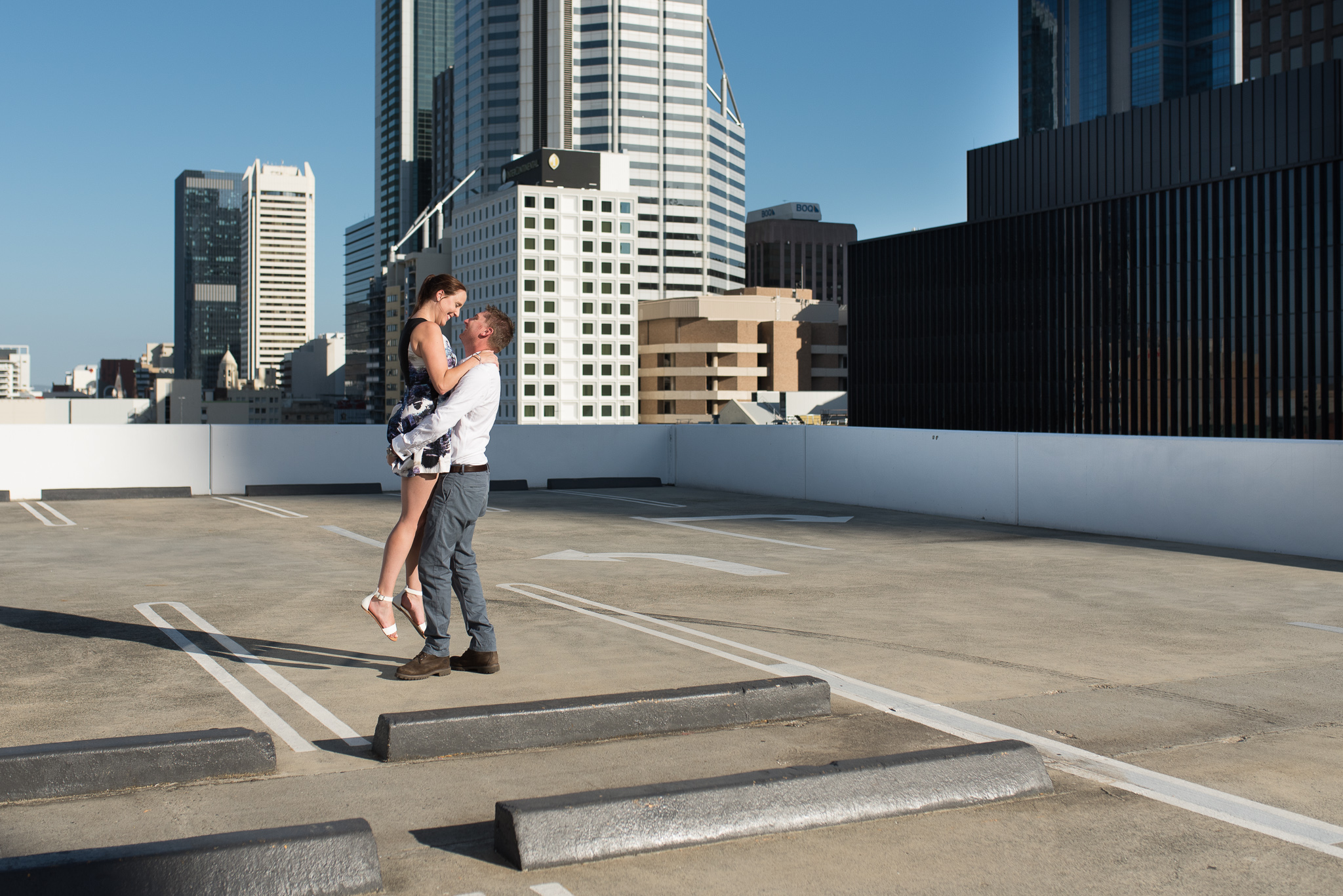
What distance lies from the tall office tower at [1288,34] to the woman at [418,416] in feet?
417

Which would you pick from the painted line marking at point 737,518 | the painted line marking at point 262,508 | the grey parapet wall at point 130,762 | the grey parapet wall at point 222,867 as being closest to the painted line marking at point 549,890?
the grey parapet wall at point 222,867

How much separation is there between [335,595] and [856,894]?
22.2ft

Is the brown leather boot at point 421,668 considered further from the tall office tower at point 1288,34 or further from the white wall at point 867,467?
the tall office tower at point 1288,34

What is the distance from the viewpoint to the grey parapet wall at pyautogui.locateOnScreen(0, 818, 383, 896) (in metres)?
3.03

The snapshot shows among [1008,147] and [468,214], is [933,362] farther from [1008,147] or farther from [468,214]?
[468,214]

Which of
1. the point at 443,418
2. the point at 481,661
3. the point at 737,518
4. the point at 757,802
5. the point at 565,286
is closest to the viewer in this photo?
the point at 757,802

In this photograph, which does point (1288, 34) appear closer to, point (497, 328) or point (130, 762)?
Answer: point (497, 328)

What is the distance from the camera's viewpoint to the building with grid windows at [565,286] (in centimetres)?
17000

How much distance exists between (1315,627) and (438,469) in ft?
20.8

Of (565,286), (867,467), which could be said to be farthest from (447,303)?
(565,286)

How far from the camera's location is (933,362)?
116938mm

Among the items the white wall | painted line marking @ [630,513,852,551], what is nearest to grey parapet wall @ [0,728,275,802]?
painted line marking @ [630,513,852,551]

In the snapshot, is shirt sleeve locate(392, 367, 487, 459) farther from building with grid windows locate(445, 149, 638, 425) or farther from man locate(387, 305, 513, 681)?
building with grid windows locate(445, 149, 638, 425)

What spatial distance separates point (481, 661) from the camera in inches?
244
